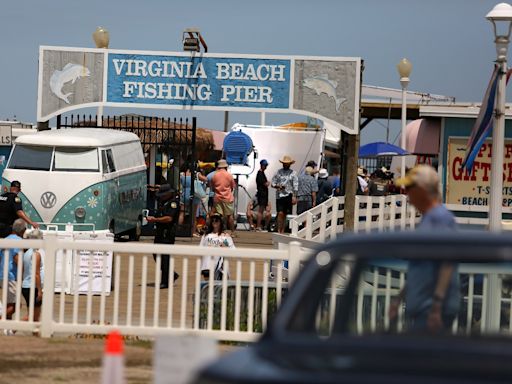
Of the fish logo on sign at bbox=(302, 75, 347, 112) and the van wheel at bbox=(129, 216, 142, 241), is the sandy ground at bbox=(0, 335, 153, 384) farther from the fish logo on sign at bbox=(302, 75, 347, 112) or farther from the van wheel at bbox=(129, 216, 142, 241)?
the van wheel at bbox=(129, 216, 142, 241)

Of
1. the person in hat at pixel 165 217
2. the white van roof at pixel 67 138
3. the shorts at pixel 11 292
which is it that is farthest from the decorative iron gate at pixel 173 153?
the shorts at pixel 11 292

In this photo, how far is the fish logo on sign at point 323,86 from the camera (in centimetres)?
2600

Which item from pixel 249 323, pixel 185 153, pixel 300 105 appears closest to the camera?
pixel 249 323

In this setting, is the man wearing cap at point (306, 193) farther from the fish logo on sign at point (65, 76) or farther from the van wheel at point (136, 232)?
the fish logo on sign at point (65, 76)

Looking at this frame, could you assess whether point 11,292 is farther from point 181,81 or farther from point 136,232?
point 136,232

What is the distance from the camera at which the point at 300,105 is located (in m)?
26.1

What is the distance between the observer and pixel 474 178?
30.7 m

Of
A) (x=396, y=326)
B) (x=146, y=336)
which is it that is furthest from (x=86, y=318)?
(x=396, y=326)

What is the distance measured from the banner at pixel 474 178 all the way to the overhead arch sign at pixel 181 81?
221 inches

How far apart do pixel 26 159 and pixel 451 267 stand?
21259 millimetres

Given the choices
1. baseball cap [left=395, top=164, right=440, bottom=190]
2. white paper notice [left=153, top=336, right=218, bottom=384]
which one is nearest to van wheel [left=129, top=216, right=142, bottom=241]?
baseball cap [left=395, top=164, right=440, bottom=190]

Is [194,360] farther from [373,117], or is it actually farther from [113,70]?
[373,117]

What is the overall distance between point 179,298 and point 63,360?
2078 mm

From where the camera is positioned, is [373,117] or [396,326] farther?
[373,117]
